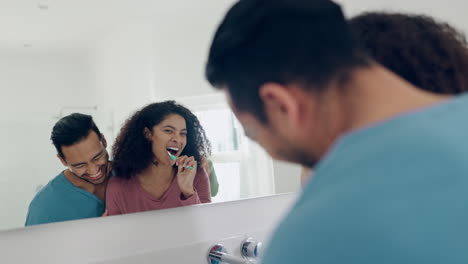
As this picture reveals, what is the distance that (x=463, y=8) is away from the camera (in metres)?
1.63

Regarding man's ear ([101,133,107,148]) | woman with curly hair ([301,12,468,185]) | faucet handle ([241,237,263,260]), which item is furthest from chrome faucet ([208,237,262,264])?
woman with curly hair ([301,12,468,185])

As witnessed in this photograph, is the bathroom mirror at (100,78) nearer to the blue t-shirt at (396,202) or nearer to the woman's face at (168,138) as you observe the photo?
the woman's face at (168,138)

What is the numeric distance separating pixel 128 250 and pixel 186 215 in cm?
17

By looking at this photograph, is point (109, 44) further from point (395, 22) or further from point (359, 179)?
point (359, 179)

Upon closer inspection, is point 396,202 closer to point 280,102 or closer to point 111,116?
point 280,102

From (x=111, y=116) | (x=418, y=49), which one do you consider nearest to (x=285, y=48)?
(x=418, y=49)

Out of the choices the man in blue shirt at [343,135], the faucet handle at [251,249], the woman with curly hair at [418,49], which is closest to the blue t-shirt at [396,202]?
the man in blue shirt at [343,135]

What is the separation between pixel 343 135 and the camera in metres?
0.50

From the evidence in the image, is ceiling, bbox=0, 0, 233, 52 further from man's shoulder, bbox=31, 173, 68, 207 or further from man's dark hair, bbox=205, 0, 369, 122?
man's dark hair, bbox=205, 0, 369, 122

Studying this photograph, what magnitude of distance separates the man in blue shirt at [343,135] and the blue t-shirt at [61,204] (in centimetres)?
55

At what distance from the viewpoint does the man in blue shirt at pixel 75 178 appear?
98 centimetres


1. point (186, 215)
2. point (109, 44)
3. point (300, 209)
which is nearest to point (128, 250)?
point (186, 215)

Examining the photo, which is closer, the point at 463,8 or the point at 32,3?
the point at 32,3

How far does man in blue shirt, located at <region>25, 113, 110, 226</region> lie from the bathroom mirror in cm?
2
